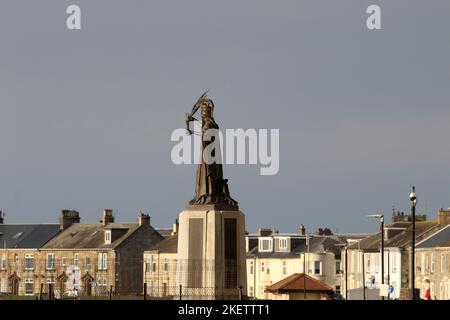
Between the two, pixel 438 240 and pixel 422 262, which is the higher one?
pixel 438 240

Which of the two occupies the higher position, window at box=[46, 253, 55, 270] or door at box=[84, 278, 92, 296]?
window at box=[46, 253, 55, 270]

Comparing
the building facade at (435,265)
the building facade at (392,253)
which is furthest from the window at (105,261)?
the building facade at (435,265)

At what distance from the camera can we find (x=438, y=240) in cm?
11125

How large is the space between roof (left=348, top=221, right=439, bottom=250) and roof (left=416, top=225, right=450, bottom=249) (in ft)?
6.38

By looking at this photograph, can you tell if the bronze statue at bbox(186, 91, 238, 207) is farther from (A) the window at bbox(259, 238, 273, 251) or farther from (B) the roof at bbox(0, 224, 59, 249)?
(B) the roof at bbox(0, 224, 59, 249)

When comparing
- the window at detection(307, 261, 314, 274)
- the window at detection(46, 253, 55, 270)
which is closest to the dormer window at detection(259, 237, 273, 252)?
the window at detection(307, 261, 314, 274)

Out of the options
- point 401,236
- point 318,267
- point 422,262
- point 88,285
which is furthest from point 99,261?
point 422,262

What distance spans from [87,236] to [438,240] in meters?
43.9

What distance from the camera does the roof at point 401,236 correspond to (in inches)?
4601

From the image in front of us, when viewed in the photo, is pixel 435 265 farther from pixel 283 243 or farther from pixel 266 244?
pixel 266 244

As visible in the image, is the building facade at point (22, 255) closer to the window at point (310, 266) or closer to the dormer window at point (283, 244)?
the dormer window at point (283, 244)

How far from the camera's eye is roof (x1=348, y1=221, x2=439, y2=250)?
11688 centimetres
